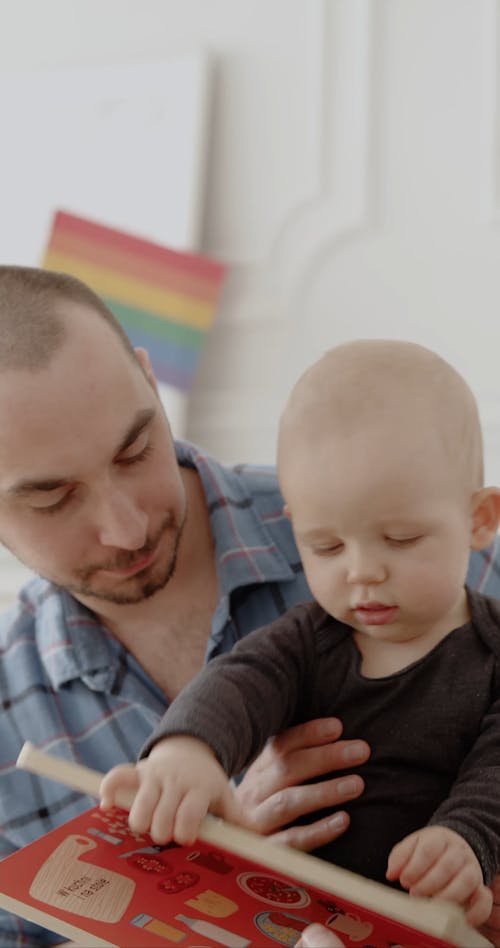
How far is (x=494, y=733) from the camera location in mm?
938

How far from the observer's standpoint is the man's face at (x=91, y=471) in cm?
124

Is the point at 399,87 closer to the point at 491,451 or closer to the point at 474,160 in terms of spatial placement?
the point at 474,160

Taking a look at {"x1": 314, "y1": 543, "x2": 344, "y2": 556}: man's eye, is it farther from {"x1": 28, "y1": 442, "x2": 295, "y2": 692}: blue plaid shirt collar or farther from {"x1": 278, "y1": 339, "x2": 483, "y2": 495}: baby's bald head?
{"x1": 28, "y1": 442, "x2": 295, "y2": 692}: blue plaid shirt collar

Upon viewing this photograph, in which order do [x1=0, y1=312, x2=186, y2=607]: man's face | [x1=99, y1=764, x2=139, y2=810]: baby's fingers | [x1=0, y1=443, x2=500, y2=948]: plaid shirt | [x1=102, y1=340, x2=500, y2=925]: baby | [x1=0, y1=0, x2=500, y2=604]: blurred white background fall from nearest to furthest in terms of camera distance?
[x1=99, y1=764, x2=139, y2=810]: baby's fingers
[x1=102, y1=340, x2=500, y2=925]: baby
[x1=0, y1=312, x2=186, y2=607]: man's face
[x1=0, y1=443, x2=500, y2=948]: plaid shirt
[x1=0, y1=0, x2=500, y2=604]: blurred white background

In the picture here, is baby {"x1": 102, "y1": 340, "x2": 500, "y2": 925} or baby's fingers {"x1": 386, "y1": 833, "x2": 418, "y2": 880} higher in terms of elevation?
baby {"x1": 102, "y1": 340, "x2": 500, "y2": 925}

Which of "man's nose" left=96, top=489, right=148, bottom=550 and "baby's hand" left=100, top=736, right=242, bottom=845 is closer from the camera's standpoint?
"baby's hand" left=100, top=736, right=242, bottom=845

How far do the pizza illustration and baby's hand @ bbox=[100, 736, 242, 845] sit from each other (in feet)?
0.15

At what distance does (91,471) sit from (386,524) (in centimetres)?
41

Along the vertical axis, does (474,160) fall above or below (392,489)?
above

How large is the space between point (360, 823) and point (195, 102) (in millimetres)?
2000

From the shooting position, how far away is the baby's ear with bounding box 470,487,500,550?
100cm

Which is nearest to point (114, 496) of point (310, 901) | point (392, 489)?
point (392, 489)

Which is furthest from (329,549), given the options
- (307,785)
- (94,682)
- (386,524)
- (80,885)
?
(94,682)

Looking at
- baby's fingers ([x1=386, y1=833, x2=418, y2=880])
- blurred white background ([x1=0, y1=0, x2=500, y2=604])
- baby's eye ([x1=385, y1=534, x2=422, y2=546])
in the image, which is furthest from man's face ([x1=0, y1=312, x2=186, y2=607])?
blurred white background ([x1=0, y1=0, x2=500, y2=604])
